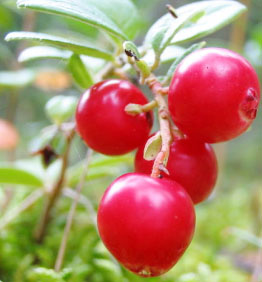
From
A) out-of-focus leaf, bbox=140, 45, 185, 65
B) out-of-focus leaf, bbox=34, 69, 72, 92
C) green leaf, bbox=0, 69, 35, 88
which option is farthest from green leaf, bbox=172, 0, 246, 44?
out-of-focus leaf, bbox=34, 69, 72, 92

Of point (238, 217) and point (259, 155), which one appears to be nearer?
point (238, 217)

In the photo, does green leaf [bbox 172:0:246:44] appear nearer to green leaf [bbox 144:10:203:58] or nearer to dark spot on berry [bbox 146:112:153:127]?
green leaf [bbox 144:10:203:58]

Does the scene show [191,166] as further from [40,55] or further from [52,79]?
[52,79]

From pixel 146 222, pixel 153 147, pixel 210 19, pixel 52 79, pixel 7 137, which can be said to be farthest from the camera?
pixel 52 79

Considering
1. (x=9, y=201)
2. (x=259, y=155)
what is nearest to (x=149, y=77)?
(x=9, y=201)

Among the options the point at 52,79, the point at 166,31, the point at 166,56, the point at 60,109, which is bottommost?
the point at 52,79

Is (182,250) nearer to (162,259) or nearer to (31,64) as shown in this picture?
(162,259)

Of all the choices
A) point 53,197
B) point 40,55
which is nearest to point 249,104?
point 40,55
